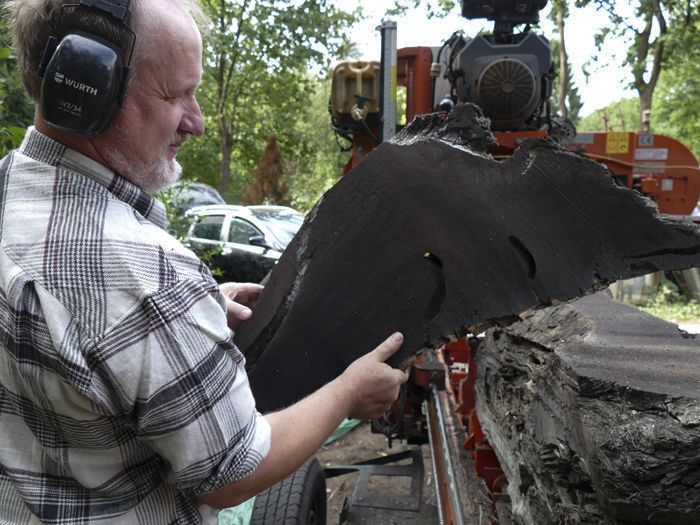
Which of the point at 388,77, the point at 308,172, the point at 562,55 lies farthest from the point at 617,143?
the point at 308,172

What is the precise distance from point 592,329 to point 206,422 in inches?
64.3

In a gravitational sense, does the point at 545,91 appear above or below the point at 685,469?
above

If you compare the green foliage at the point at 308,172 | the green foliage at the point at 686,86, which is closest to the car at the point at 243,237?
the green foliage at the point at 308,172

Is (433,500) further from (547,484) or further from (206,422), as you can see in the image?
(206,422)

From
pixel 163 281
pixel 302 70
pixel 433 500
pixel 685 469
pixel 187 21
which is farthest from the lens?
pixel 302 70

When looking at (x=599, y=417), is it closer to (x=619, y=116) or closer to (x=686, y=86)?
(x=686, y=86)

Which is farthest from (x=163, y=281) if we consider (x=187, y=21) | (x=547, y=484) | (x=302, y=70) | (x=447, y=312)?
(x=302, y=70)

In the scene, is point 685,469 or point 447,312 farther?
point 447,312

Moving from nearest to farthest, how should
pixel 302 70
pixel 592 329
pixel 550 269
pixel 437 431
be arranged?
1. pixel 550 269
2. pixel 592 329
3. pixel 437 431
4. pixel 302 70

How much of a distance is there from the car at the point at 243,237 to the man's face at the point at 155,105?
704 cm

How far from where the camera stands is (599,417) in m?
1.47

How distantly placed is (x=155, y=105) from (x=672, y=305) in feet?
38.4

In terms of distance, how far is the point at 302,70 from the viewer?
16031 millimetres

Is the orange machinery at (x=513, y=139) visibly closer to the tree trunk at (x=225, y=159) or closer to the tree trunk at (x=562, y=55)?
the tree trunk at (x=562, y=55)
